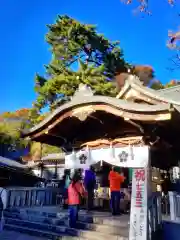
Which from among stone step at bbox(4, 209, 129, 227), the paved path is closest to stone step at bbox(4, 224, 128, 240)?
the paved path

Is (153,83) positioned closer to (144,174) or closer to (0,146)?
(0,146)

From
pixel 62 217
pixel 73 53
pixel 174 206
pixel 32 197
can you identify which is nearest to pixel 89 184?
pixel 62 217

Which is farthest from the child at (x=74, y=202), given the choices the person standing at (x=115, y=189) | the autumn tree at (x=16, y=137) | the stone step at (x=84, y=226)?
the autumn tree at (x=16, y=137)

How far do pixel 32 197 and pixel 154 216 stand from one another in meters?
6.42

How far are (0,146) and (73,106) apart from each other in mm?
29098

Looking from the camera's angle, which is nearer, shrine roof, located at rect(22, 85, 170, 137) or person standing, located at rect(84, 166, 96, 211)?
shrine roof, located at rect(22, 85, 170, 137)

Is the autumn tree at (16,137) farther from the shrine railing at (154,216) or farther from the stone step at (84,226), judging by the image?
the shrine railing at (154,216)

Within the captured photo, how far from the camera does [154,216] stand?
732 cm

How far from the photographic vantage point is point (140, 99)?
12.5m

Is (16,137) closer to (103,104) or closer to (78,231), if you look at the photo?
(103,104)

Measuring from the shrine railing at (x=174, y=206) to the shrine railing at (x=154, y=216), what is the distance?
1.23 feet

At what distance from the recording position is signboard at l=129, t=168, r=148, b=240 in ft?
20.8

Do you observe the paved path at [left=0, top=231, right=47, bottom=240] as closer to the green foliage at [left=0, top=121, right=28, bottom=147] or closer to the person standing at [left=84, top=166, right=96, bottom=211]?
the person standing at [left=84, top=166, right=96, bottom=211]

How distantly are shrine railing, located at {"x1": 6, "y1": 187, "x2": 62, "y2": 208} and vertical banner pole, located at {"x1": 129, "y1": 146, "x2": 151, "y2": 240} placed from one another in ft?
20.3
